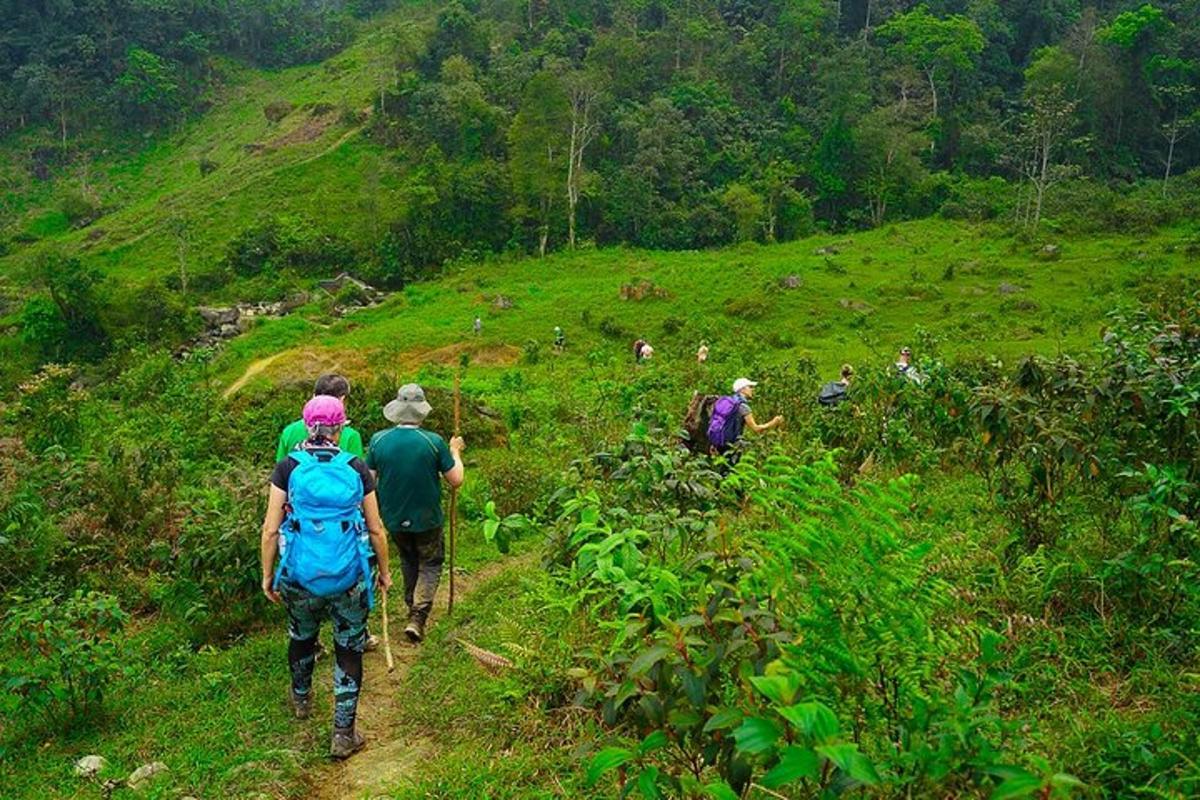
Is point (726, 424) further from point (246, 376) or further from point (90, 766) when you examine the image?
point (246, 376)

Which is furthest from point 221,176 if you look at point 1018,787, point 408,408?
point 1018,787

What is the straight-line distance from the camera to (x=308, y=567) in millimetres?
4414

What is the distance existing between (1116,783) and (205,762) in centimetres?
414

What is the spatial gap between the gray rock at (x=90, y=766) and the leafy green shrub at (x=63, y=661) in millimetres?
489

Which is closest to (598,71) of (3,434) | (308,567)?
(3,434)

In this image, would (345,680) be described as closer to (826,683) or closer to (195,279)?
(826,683)

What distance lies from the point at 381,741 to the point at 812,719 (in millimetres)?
3821

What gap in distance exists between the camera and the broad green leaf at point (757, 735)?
1.71 meters

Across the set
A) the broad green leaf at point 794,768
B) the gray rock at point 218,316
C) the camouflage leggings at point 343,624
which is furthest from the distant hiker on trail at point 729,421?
the gray rock at point 218,316

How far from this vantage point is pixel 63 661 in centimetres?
477

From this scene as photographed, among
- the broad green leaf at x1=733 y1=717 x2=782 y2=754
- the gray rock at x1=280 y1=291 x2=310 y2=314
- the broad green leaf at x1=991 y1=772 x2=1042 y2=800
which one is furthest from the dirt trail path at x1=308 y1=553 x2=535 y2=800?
the gray rock at x1=280 y1=291 x2=310 y2=314

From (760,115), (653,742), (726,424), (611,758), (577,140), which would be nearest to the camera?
(611,758)

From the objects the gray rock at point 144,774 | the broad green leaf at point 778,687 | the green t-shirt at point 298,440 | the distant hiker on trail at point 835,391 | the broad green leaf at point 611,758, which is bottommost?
the gray rock at point 144,774

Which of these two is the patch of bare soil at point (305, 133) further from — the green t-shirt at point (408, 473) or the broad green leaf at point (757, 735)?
the broad green leaf at point (757, 735)
